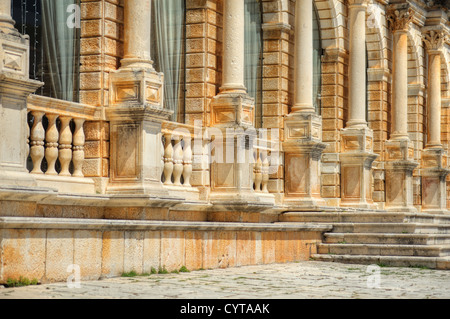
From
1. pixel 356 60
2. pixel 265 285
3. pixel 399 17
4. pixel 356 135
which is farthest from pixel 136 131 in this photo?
pixel 399 17

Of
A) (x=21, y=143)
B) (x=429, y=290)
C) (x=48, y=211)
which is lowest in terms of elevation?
(x=429, y=290)

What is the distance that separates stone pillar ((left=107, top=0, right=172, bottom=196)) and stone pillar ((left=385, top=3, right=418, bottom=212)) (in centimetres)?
1228

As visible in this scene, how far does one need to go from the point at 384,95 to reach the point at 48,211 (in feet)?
47.2

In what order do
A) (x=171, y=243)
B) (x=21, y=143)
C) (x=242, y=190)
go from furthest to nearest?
(x=242, y=190)
(x=171, y=243)
(x=21, y=143)

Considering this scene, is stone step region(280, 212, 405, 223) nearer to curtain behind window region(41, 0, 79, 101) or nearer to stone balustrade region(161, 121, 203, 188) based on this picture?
stone balustrade region(161, 121, 203, 188)

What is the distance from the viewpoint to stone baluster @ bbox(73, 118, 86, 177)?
481 inches

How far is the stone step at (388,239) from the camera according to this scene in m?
15.6

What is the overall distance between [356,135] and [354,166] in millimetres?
718

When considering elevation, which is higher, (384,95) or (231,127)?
(384,95)

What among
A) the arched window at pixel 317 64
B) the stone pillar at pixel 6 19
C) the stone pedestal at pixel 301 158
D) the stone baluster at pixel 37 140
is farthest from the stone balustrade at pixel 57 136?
the arched window at pixel 317 64

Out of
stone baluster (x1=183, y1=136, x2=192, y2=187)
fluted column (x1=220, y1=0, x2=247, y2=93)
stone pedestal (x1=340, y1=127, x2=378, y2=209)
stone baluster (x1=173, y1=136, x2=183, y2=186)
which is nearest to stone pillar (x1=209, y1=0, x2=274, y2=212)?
fluted column (x1=220, y1=0, x2=247, y2=93)
